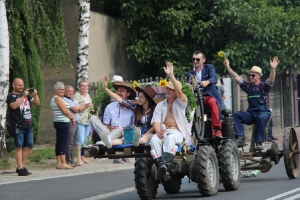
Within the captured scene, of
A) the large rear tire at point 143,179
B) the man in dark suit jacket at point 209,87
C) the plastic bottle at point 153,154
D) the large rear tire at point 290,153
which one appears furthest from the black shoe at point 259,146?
the plastic bottle at point 153,154

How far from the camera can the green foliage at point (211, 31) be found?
27.0m

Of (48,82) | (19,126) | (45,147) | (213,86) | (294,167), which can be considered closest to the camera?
(213,86)

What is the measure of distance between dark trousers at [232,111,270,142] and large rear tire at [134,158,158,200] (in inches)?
110

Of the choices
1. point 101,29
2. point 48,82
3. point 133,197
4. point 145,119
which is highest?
point 101,29

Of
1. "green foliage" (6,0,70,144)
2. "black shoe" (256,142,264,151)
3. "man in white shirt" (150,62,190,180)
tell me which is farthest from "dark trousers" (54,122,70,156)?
"man in white shirt" (150,62,190,180)

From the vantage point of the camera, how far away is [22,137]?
1702 cm

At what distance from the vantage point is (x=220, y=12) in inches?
1059

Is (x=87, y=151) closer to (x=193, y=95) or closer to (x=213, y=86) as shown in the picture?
(x=193, y=95)

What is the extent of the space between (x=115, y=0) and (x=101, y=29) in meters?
1.37

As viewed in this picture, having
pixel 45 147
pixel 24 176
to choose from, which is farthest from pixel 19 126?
pixel 45 147

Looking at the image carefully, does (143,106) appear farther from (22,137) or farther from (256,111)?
(22,137)

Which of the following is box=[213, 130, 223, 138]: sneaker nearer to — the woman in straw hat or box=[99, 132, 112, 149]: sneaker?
the woman in straw hat

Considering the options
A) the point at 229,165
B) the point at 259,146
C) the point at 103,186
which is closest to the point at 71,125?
the point at 103,186

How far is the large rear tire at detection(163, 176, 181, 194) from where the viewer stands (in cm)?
1332
